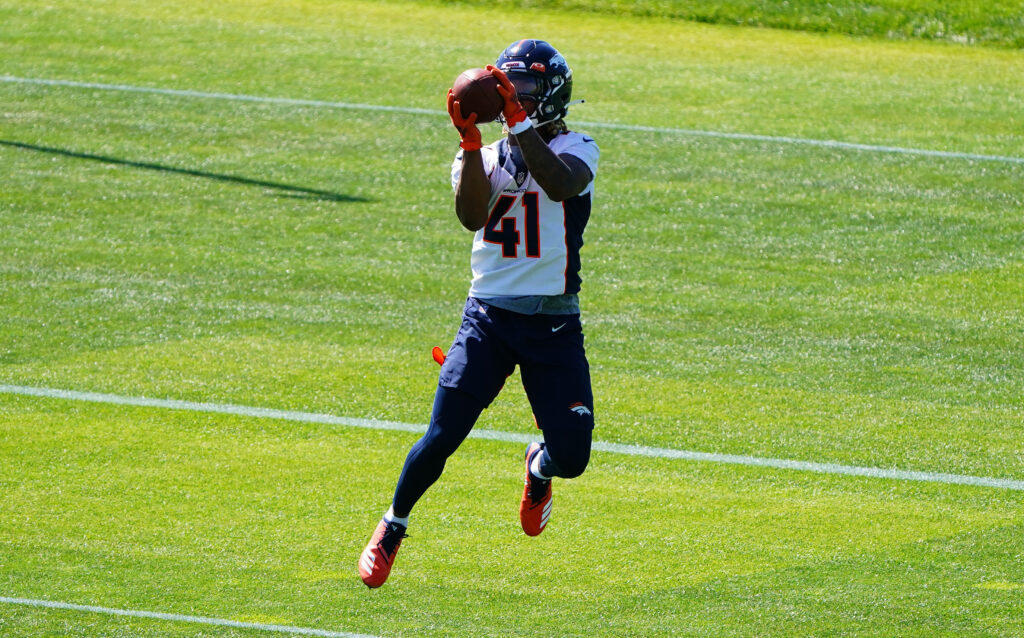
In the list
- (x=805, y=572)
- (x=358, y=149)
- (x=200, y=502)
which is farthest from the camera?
(x=358, y=149)

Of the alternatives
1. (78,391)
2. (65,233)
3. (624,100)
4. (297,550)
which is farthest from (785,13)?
(297,550)

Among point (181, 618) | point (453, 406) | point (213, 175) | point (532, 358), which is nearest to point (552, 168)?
point (532, 358)

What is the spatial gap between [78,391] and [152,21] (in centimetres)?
1097

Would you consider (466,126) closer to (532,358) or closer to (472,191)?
(472,191)

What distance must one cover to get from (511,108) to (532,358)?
1.32 meters

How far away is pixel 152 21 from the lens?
2211 cm

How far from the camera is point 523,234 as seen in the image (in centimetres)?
791

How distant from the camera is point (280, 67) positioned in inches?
804

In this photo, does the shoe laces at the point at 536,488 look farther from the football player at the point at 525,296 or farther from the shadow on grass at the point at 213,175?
the shadow on grass at the point at 213,175

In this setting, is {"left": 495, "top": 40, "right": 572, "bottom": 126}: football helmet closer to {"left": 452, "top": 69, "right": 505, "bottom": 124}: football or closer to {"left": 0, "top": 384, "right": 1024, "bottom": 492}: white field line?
{"left": 452, "top": 69, "right": 505, "bottom": 124}: football

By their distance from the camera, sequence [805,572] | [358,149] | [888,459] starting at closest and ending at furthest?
[805,572] → [888,459] → [358,149]

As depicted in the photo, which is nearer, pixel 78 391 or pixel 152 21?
pixel 78 391

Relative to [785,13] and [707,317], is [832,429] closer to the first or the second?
[707,317]

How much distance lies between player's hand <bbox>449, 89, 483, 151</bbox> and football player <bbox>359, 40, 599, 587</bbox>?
0.63 feet
